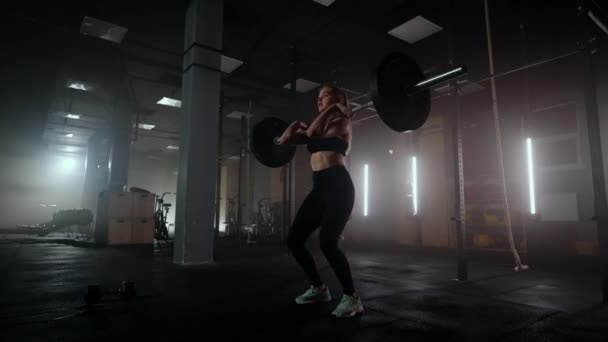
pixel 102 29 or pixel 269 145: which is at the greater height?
pixel 102 29

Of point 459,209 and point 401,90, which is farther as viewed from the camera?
point 459,209

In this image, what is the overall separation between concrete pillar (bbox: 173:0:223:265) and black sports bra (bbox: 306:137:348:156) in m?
2.61

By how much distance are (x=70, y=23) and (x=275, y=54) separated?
137 inches

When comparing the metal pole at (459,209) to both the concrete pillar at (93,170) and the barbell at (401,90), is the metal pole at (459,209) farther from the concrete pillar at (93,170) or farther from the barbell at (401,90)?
the concrete pillar at (93,170)

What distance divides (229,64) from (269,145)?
15.6 feet

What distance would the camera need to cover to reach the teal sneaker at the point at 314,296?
229 cm

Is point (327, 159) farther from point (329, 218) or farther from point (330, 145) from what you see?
point (329, 218)

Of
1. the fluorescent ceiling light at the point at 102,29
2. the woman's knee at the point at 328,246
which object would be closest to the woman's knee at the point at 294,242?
the woman's knee at the point at 328,246

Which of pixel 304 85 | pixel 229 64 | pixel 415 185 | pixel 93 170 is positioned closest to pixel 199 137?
pixel 229 64

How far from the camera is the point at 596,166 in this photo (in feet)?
8.35

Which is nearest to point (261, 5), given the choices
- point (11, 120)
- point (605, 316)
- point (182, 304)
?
point (182, 304)

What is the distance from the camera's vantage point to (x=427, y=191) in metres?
7.78

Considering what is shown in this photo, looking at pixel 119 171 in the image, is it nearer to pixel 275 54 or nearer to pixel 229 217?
pixel 229 217

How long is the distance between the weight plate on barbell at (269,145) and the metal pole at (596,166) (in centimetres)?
228
